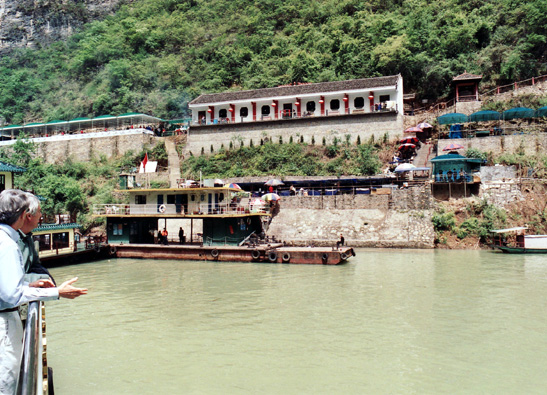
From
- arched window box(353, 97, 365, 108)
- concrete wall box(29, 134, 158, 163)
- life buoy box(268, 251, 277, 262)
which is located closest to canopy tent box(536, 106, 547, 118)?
arched window box(353, 97, 365, 108)

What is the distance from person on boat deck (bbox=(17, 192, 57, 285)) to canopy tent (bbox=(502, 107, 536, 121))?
36.1 m

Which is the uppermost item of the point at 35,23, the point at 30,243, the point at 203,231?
the point at 35,23

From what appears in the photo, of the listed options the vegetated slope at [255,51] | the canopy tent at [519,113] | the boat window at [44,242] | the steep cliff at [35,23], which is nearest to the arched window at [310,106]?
the vegetated slope at [255,51]

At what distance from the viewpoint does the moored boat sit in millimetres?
23375

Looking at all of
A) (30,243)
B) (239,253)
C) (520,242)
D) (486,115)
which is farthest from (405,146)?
(30,243)

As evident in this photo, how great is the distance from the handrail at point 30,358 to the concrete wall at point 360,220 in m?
24.5

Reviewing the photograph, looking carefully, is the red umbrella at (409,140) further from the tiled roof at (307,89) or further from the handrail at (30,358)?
the handrail at (30,358)

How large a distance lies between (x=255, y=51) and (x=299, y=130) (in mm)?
21001

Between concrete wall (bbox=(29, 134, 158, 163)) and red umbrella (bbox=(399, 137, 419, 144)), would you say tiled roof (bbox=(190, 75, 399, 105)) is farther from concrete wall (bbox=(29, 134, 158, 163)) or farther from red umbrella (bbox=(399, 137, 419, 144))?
concrete wall (bbox=(29, 134, 158, 163))

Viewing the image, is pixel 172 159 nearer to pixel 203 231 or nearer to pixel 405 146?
pixel 203 231

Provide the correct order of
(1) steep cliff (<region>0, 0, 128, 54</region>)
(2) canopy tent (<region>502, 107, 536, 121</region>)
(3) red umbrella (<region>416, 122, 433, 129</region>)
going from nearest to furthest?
(2) canopy tent (<region>502, 107, 536, 121</region>) < (3) red umbrella (<region>416, 122, 433, 129</region>) < (1) steep cliff (<region>0, 0, 128, 54</region>)

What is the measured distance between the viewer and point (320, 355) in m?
9.41

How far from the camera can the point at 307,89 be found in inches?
1622

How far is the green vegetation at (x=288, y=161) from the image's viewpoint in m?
34.6
